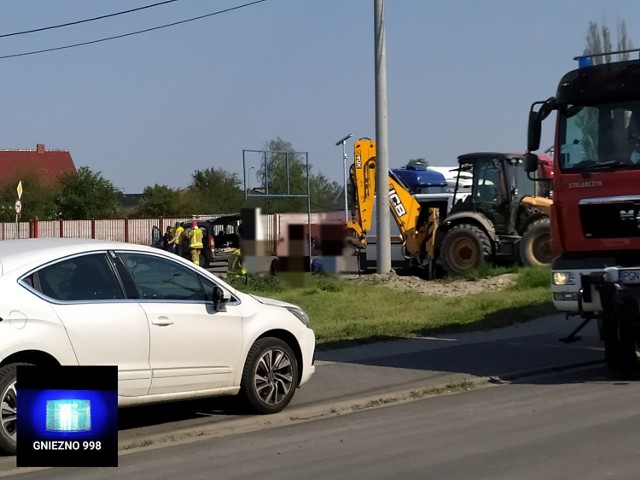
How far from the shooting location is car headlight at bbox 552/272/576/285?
11.1 m

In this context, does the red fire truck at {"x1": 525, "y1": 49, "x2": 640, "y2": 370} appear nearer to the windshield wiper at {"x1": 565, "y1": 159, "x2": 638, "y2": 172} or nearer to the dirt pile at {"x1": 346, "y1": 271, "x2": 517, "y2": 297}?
the windshield wiper at {"x1": 565, "y1": 159, "x2": 638, "y2": 172}

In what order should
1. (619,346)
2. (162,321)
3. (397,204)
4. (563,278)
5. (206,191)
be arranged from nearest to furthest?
1. (162,321)
2. (563,278)
3. (619,346)
4. (397,204)
5. (206,191)

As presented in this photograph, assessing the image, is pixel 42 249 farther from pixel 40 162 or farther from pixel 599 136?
pixel 40 162

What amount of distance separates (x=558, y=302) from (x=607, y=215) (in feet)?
3.64

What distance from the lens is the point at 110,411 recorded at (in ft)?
17.4

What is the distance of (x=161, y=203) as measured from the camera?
59.2 meters

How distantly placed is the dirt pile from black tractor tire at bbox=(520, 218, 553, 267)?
1024mm

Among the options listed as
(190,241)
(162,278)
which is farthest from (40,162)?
(162,278)

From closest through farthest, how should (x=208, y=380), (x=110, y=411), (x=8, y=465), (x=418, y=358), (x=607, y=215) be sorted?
1. (x=110, y=411)
2. (x=8, y=465)
3. (x=208, y=380)
4. (x=607, y=215)
5. (x=418, y=358)

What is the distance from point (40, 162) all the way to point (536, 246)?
61.5 m

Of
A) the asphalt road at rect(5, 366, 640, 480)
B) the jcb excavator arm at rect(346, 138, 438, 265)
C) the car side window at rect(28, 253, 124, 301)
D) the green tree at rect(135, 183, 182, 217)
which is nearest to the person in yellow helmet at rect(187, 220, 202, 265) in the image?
the jcb excavator arm at rect(346, 138, 438, 265)

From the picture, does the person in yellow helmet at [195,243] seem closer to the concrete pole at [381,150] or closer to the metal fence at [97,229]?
the concrete pole at [381,150]

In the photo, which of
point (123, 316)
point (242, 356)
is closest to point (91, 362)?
point (123, 316)

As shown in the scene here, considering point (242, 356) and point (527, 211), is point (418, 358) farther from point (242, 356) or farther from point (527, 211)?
point (527, 211)
